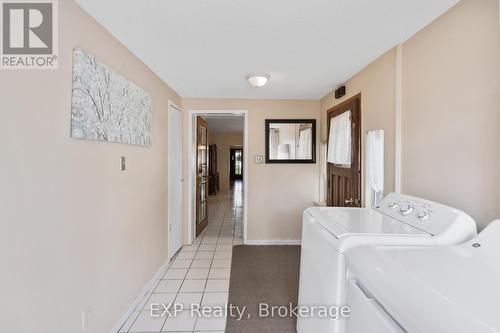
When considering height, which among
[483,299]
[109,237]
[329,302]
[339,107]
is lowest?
[329,302]

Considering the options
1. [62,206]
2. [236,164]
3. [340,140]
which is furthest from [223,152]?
[62,206]

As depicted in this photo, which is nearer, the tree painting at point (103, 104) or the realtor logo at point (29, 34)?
the realtor logo at point (29, 34)

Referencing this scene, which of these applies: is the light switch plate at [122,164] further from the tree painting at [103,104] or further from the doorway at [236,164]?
the doorway at [236,164]

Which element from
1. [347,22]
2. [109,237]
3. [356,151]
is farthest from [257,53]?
[109,237]

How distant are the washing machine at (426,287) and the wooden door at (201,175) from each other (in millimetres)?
3177

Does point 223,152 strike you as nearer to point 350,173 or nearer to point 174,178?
point 174,178

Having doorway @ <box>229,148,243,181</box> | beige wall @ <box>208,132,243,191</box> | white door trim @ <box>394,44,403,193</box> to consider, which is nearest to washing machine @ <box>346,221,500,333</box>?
white door trim @ <box>394,44,403,193</box>

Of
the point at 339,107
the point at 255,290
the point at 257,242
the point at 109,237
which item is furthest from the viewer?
the point at 257,242

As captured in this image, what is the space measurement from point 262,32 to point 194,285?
7.88 feet

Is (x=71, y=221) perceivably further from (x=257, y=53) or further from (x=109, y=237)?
(x=257, y=53)

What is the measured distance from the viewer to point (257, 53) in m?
2.06

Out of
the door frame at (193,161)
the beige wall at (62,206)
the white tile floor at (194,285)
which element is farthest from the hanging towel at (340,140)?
the beige wall at (62,206)

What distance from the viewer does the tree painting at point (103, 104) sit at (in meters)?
1.40

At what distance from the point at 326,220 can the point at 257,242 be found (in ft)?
8.05
